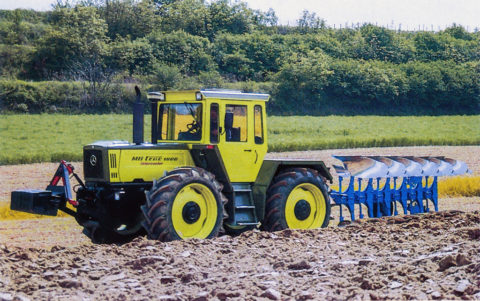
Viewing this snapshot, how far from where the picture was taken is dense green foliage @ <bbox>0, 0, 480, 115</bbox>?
1072 inches

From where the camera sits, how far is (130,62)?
90.5ft

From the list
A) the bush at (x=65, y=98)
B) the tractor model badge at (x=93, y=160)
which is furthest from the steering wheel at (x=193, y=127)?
the bush at (x=65, y=98)

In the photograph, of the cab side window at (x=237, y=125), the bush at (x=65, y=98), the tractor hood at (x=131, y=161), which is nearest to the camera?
the tractor hood at (x=131, y=161)

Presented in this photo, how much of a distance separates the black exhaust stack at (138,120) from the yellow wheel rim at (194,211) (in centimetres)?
112

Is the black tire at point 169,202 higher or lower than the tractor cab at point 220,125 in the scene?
lower

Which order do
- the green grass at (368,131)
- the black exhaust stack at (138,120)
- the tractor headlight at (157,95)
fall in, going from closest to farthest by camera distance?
the black exhaust stack at (138,120) < the tractor headlight at (157,95) < the green grass at (368,131)

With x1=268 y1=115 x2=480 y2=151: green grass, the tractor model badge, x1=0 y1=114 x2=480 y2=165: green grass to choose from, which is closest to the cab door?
the tractor model badge

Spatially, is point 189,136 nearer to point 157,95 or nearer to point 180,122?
point 180,122

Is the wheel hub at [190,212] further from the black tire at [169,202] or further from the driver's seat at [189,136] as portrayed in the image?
the driver's seat at [189,136]

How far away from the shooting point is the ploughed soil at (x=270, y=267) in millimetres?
6715

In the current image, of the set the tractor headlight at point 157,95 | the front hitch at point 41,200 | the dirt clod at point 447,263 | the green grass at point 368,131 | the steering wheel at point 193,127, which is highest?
the tractor headlight at point 157,95

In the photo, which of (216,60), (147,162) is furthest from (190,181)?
(216,60)

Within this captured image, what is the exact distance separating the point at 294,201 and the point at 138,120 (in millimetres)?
2756

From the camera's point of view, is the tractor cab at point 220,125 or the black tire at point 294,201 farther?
the black tire at point 294,201
